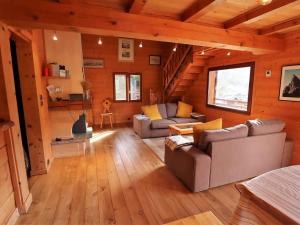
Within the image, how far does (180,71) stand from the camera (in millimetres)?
5195

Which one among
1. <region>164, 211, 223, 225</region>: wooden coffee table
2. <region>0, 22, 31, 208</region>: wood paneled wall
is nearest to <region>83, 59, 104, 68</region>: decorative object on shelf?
<region>0, 22, 31, 208</region>: wood paneled wall

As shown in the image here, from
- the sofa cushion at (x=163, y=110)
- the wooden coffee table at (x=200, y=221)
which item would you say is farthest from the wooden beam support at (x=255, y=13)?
the sofa cushion at (x=163, y=110)

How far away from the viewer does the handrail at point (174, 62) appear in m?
4.80

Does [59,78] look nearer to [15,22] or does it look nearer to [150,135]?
[15,22]

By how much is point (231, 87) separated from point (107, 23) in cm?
373

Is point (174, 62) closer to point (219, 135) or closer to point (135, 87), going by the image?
point (135, 87)

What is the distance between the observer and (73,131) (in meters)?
3.91

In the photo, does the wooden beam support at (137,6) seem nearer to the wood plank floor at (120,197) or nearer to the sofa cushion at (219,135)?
the sofa cushion at (219,135)

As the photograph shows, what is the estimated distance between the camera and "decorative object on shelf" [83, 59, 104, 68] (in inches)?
222

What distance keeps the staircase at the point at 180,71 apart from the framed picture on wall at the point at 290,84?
2106mm

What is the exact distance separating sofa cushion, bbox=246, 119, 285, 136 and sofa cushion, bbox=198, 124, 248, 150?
0.44 feet

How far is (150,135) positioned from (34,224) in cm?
319

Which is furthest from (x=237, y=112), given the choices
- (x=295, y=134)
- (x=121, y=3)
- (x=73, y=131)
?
(x=73, y=131)

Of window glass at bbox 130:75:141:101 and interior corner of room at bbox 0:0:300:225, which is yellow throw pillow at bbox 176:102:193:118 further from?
window glass at bbox 130:75:141:101
